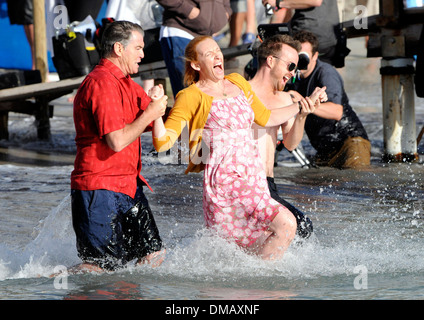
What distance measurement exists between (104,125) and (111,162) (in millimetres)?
258

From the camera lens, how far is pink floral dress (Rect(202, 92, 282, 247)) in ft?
16.0

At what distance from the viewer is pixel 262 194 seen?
16.1 feet

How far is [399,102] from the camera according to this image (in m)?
9.02

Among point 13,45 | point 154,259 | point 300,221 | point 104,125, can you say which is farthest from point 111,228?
point 13,45

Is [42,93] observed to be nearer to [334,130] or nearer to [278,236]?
[334,130]

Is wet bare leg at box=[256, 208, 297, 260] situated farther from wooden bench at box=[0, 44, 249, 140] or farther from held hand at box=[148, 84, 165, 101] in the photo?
wooden bench at box=[0, 44, 249, 140]

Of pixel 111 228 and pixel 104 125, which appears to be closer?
pixel 104 125

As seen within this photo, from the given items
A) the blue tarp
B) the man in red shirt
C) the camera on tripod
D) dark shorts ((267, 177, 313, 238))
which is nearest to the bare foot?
the man in red shirt

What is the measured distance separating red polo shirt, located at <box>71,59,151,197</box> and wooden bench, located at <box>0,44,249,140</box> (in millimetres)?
4632

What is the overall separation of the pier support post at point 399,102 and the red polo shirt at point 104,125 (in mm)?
4751

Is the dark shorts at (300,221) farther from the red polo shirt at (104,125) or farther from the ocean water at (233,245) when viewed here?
the red polo shirt at (104,125)

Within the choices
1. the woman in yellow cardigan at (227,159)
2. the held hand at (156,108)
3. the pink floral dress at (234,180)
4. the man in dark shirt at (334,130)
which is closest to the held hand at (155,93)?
the held hand at (156,108)
